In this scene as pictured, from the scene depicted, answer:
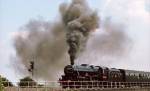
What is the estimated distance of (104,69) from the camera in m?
48.9

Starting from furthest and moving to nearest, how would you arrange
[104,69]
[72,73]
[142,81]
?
1. [142,81]
2. [104,69]
3. [72,73]

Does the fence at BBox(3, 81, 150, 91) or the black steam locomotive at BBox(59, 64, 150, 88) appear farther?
the black steam locomotive at BBox(59, 64, 150, 88)

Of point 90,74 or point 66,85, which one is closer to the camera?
point 66,85

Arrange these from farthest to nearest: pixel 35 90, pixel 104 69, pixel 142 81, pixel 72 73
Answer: pixel 142 81, pixel 104 69, pixel 72 73, pixel 35 90

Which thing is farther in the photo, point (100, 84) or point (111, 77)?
point (111, 77)

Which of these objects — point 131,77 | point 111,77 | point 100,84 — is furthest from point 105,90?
point 131,77

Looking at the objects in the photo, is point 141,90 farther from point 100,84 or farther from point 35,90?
point 35,90

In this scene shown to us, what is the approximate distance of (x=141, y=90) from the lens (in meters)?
50.5

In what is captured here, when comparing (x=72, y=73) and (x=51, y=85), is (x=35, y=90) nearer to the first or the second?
(x=51, y=85)

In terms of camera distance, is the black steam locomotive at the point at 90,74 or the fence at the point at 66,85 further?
the black steam locomotive at the point at 90,74

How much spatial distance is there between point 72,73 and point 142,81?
17.3 m

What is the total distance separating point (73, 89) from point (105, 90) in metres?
5.38

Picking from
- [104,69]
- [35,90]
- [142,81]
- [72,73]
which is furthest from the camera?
[142,81]

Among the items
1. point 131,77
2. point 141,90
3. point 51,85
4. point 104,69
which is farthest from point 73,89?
point 131,77
